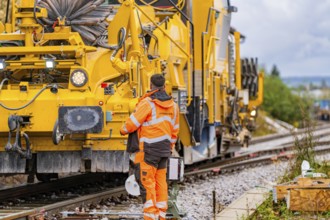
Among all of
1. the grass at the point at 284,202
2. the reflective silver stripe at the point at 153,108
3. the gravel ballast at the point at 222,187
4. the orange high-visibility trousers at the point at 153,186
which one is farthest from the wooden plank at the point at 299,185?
the reflective silver stripe at the point at 153,108

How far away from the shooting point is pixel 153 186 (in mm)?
8391

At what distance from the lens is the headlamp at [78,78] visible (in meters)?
10.4

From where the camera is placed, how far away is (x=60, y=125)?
10.0 m

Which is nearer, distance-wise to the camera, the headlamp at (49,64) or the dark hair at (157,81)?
the dark hair at (157,81)

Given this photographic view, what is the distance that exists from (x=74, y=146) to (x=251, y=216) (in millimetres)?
2695

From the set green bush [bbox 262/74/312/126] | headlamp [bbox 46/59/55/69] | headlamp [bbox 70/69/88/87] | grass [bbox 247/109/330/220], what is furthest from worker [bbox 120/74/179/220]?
green bush [bbox 262/74/312/126]

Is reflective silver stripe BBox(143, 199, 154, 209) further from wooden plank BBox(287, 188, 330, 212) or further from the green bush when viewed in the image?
the green bush

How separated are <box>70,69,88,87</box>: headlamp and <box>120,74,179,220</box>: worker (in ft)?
6.76

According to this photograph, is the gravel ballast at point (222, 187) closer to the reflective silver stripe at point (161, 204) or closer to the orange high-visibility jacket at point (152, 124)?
the reflective silver stripe at point (161, 204)

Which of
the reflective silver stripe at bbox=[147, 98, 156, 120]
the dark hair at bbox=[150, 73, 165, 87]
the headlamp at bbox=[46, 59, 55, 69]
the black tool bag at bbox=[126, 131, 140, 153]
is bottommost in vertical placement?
the black tool bag at bbox=[126, 131, 140, 153]

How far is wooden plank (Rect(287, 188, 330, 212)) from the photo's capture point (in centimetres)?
920

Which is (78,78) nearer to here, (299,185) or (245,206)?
(245,206)

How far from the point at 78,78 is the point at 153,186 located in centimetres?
254

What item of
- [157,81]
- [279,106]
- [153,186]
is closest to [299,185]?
[153,186]
